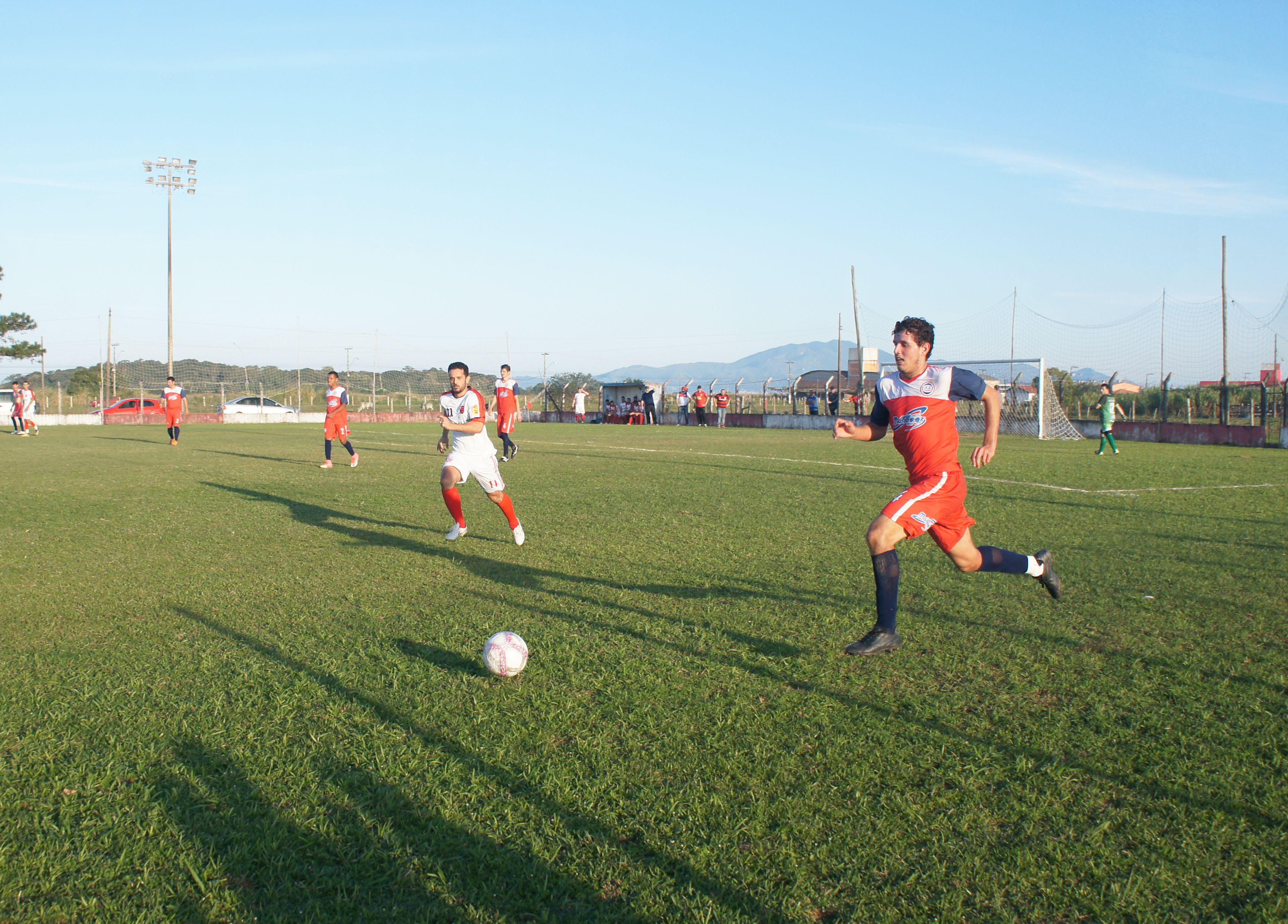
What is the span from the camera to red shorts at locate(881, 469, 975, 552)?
5195 mm

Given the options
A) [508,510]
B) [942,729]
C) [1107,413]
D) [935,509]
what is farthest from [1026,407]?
[942,729]

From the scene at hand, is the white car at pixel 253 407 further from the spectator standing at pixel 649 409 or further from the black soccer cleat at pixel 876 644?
the black soccer cleat at pixel 876 644

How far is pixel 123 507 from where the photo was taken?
36.9 ft

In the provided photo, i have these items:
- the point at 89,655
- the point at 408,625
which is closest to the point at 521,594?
the point at 408,625

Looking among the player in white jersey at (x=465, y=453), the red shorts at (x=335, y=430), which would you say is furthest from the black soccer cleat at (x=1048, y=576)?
the red shorts at (x=335, y=430)

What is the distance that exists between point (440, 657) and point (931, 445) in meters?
3.20

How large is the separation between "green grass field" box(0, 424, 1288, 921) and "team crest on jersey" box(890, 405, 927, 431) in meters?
1.31

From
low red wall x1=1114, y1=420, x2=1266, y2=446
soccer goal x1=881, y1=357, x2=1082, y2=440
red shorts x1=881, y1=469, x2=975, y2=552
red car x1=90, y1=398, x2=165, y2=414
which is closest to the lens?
red shorts x1=881, y1=469, x2=975, y2=552

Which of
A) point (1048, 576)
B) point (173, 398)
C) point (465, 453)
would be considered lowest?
point (1048, 576)

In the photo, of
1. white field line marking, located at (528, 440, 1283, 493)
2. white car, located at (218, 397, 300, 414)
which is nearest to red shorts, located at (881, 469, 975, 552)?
white field line marking, located at (528, 440, 1283, 493)

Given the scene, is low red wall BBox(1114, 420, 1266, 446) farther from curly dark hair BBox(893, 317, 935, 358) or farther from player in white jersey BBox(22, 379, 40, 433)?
player in white jersey BBox(22, 379, 40, 433)

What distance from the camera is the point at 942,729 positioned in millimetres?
3877

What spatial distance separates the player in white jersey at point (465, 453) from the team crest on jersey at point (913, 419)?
14.4ft

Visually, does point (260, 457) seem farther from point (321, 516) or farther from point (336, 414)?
point (321, 516)
